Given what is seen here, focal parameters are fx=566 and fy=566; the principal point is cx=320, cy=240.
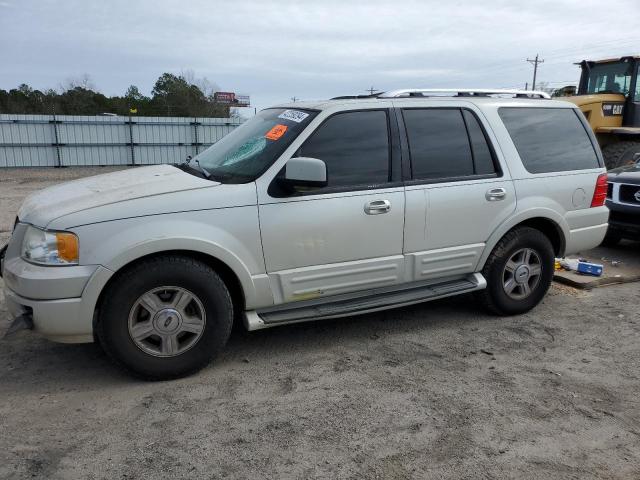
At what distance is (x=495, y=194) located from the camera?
4676 mm

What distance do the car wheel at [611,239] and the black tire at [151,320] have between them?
566 centimetres

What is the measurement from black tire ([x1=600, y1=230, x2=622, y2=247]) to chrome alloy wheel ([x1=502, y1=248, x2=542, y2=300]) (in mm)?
2852

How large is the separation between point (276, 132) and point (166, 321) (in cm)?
159

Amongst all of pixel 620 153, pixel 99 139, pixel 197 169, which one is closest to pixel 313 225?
pixel 197 169

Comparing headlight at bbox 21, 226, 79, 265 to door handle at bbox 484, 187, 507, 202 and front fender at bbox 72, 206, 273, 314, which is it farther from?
door handle at bbox 484, 187, 507, 202

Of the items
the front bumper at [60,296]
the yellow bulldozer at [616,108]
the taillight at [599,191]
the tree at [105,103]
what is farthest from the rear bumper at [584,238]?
the tree at [105,103]

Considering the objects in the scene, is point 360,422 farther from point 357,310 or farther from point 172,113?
point 172,113

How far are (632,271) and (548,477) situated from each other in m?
4.67

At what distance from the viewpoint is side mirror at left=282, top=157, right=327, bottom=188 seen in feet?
12.2

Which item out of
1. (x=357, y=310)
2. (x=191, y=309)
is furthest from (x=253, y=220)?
(x=357, y=310)

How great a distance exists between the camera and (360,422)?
10.7 ft

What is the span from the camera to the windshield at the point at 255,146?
401cm

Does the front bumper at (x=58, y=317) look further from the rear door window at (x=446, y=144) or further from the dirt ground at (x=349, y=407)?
the rear door window at (x=446, y=144)

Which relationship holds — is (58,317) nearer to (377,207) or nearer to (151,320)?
(151,320)
